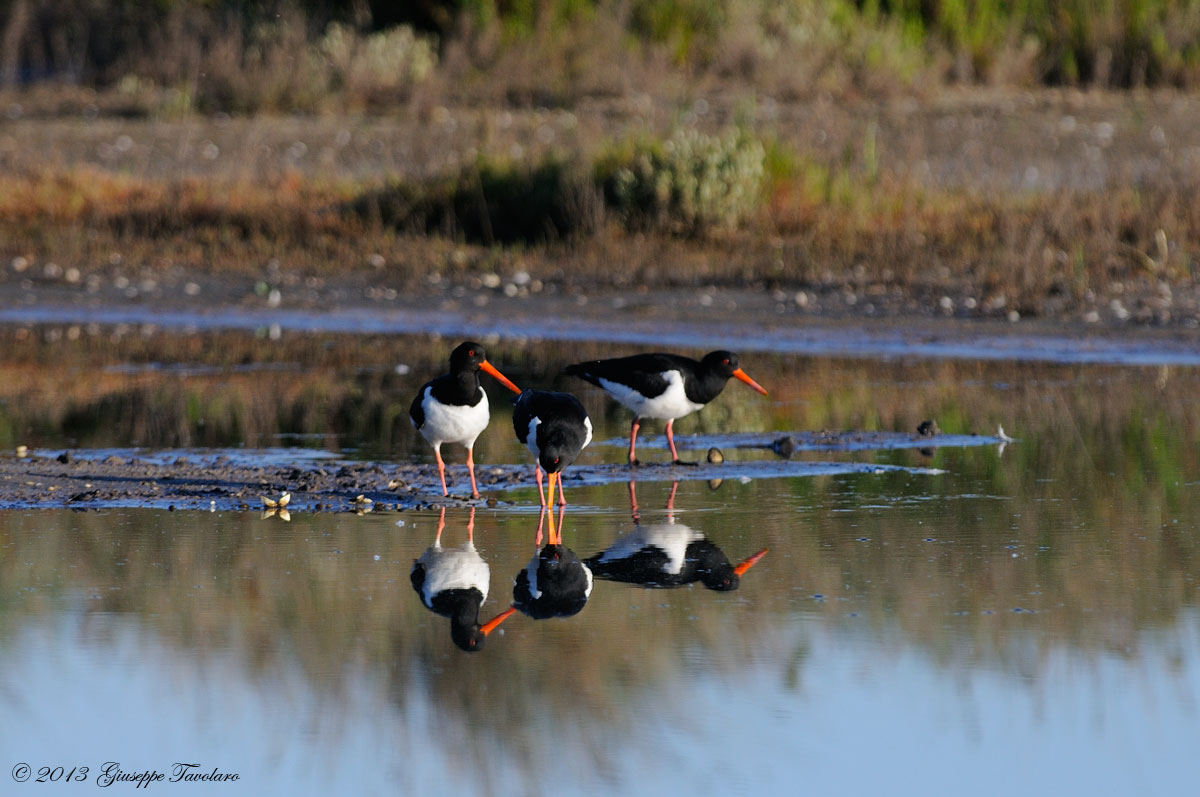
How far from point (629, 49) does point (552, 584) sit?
20875 millimetres

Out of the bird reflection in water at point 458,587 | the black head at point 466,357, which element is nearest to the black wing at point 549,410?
the black head at point 466,357

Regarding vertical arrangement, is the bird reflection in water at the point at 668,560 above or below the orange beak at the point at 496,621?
below

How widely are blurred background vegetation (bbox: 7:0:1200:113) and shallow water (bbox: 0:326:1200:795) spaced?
16381 mm

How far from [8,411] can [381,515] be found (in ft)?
14.9

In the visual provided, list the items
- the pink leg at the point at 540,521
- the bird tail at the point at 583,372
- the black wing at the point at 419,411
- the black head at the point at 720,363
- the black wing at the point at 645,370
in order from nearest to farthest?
the pink leg at the point at 540,521, the black wing at the point at 419,411, the black wing at the point at 645,370, the black head at the point at 720,363, the bird tail at the point at 583,372

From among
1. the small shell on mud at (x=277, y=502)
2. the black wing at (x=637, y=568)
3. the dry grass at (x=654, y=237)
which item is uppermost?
the black wing at (x=637, y=568)

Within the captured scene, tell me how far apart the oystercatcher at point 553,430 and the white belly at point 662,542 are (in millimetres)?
613

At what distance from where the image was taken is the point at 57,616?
7.21 m

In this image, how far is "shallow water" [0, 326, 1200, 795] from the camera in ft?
19.3

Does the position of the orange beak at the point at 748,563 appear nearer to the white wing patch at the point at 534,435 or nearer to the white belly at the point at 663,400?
the white wing patch at the point at 534,435

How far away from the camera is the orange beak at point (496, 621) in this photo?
6.90 m

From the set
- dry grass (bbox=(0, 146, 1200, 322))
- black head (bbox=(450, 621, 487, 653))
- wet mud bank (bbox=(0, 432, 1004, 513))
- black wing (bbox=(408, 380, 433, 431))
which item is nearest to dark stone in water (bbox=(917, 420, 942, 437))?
wet mud bank (bbox=(0, 432, 1004, 513))

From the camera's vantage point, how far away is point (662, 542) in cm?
845

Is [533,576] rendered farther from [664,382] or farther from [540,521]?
[664,382]
